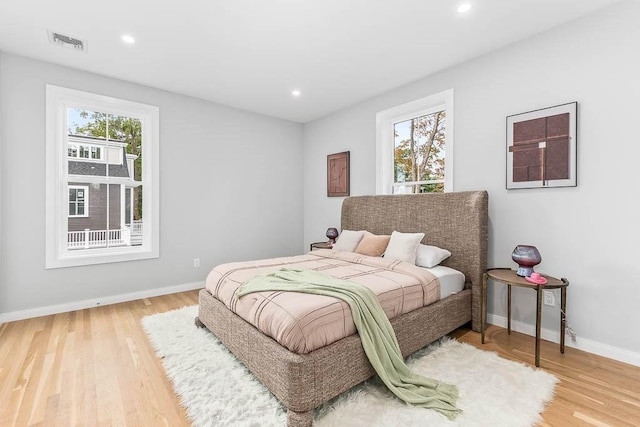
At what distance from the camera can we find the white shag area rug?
Result: 1.61 meters

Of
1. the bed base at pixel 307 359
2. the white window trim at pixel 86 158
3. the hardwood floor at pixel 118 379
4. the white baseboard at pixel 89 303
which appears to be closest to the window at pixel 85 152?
the white window trim at pixel 86 158

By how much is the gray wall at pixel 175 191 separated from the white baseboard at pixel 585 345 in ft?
11.4

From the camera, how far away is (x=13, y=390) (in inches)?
73.9

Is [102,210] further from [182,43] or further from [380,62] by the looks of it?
[380,62]

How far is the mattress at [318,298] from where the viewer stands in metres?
1.66

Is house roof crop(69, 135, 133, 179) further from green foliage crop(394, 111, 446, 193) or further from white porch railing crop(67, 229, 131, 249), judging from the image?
green foliage crop(394, 111, 446, 193)

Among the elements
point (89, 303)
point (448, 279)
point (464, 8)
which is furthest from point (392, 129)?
point (89, 303)

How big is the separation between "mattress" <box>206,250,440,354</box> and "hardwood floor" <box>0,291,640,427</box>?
660mm

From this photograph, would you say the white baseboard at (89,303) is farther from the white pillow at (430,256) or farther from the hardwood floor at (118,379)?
the white pillow at (430,256)

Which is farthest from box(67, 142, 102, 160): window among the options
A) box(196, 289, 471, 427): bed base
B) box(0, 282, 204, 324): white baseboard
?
box(196, 289, 471, 427): bed base

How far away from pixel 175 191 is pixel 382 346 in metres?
3.43

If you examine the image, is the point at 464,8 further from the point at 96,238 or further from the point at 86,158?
the point at 96,238

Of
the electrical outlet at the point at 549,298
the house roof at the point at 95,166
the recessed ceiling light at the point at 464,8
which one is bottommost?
the electrical outlet at the point at 549,298

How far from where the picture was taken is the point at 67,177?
3.35m
